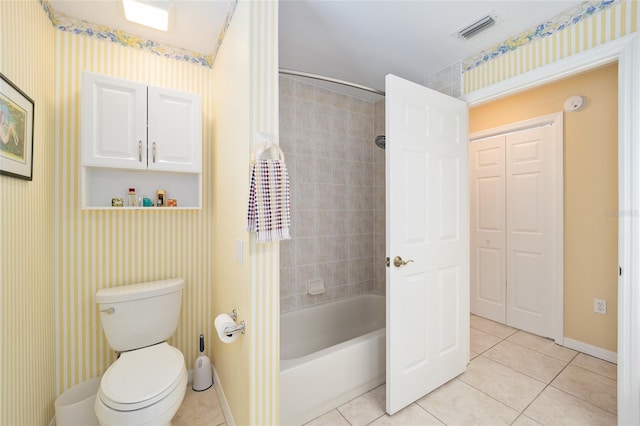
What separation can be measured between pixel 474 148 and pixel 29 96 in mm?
3805

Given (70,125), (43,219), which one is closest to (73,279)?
(43,219)

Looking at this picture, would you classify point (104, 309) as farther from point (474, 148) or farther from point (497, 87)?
point (474, 148)

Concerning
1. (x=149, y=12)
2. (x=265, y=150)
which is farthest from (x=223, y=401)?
(x=149, y=12)

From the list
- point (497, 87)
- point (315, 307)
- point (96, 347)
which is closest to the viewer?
point (96, 347)

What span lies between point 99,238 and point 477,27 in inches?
112

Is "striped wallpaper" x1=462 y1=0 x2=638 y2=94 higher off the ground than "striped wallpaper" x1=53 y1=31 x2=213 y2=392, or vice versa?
"striped wallpaper" x1=462 y1=0 x2=638 y2=94

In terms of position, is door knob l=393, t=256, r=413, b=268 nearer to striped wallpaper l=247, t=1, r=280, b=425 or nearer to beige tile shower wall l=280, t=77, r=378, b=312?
striped wallpaper l=247, t=1, r=280, b=425

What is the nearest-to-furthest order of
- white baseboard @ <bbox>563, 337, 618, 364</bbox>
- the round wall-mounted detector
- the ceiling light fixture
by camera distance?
the ceiling light fixture < white baseboard @ <bbox>563, 337, 618, 364</bbox> < the round wall-mounted detector

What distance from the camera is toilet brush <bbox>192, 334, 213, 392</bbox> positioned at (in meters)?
1.97

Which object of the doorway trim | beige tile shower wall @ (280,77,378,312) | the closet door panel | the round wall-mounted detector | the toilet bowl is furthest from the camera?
the closet door panel

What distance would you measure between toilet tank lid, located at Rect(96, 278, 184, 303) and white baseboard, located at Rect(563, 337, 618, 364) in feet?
10.9

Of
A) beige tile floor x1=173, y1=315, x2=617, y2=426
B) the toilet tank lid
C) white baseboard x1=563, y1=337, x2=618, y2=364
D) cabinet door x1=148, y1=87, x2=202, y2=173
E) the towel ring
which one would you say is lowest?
beige tile floor x1=173, y1=315, x2=617, y2=426

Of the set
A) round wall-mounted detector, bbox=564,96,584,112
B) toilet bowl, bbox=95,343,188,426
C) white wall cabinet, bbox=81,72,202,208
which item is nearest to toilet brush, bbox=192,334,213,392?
toilet bowl, bbox=95,343,188,426

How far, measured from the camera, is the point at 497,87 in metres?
2.01
